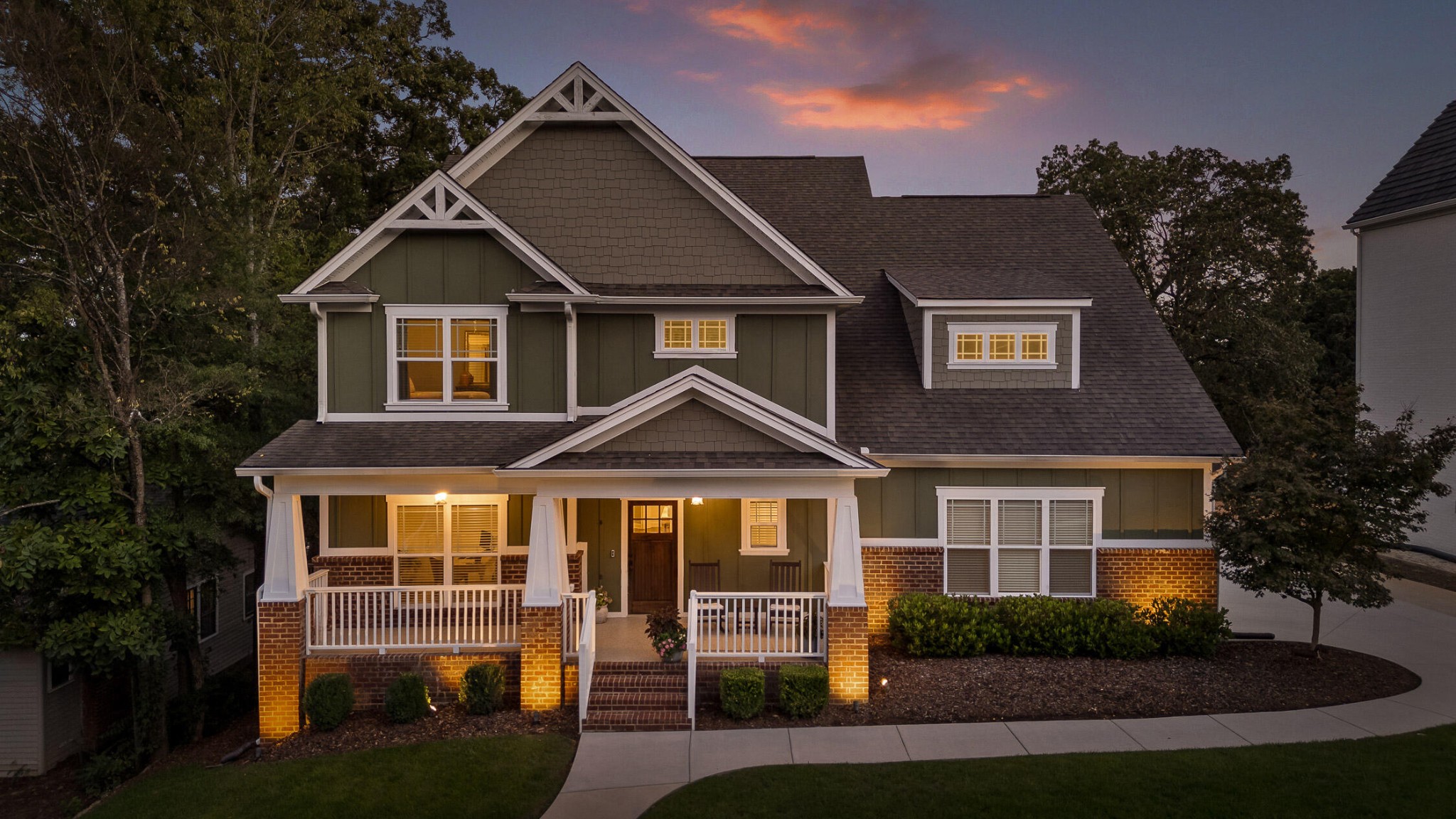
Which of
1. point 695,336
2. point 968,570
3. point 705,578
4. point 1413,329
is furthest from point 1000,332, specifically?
point 1413,329

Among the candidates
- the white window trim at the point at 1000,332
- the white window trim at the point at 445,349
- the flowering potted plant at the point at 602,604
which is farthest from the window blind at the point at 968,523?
the white window trim at the point at 445,349

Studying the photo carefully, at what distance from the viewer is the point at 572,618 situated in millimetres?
10680

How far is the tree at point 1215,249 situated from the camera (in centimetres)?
2580

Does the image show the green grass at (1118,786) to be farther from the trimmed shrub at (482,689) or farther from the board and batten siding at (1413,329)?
the board and batten siding at (1413,329)

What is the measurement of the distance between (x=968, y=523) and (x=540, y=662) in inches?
285

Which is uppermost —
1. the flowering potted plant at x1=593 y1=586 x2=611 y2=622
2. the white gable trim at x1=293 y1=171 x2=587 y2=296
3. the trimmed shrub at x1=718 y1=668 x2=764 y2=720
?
the white gable trim at x1=293 y1=171 x2=587 y2=296

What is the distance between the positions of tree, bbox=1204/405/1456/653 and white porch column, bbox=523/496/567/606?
393 inches

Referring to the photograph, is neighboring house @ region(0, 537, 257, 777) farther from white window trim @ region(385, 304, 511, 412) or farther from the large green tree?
white window trim @ region(385, 304, 511, 412)

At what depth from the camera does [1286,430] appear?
11.2 metres

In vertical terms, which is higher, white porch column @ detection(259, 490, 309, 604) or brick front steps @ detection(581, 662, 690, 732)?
white porch column @ detection(259, 490, 309, 604)

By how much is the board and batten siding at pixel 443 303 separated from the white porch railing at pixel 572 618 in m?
3.11

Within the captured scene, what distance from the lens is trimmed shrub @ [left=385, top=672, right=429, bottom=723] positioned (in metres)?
10.1

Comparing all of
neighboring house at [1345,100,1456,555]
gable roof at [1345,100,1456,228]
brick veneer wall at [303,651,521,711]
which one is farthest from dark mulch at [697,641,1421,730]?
gable roof at [1345,100,1456,228]

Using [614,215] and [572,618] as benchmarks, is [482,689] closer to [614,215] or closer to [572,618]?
[572,618]
